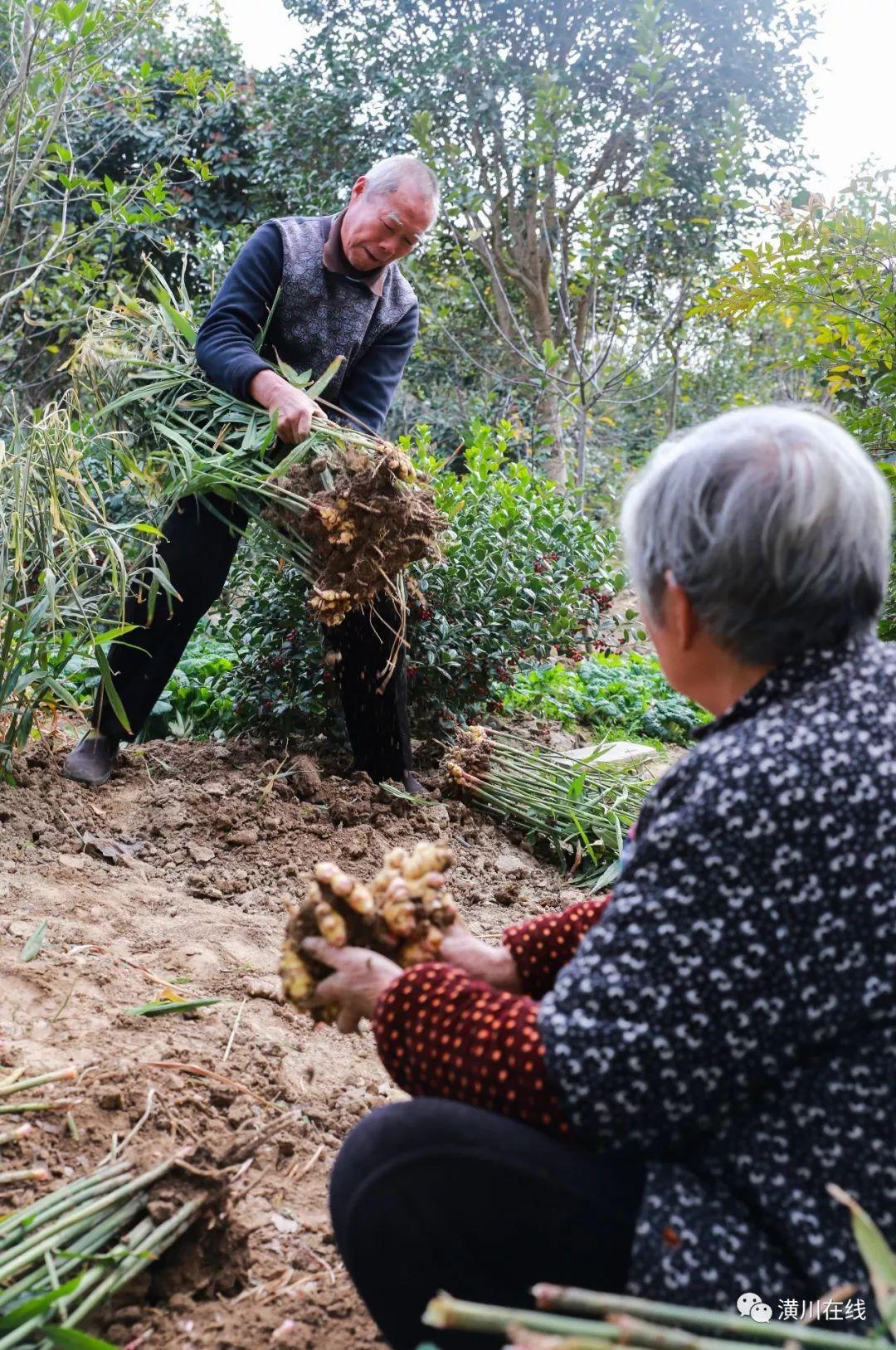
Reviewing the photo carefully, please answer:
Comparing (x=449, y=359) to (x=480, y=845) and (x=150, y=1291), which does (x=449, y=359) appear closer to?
(x=480, y=845)

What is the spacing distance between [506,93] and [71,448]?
642cm

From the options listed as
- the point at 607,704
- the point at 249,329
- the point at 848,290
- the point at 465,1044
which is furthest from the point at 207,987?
the point at 848,290

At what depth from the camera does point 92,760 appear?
3512 millimetres

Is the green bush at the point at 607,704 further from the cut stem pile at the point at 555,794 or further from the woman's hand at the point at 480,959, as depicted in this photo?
the woman's hand at the point at 480,959

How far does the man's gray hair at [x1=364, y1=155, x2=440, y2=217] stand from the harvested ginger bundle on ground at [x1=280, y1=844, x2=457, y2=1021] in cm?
268

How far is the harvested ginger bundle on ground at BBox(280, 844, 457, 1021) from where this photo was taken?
1.37 m

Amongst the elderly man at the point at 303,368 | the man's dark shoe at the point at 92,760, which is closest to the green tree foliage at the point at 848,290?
the elderly man at the point at 303,368

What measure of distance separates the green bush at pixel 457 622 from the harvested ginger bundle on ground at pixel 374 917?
2492 millimetres

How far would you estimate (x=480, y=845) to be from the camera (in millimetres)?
3617

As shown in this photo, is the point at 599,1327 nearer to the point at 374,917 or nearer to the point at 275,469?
the point at 374,917

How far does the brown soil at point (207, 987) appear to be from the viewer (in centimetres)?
159

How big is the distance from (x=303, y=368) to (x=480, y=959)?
2648 millimetres

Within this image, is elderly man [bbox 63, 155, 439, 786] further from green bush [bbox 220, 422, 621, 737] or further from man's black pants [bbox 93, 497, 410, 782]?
green bush [bbox 220, 422, 621, 737]

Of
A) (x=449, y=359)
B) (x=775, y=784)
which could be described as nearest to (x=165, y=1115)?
(x=775, y=784)
